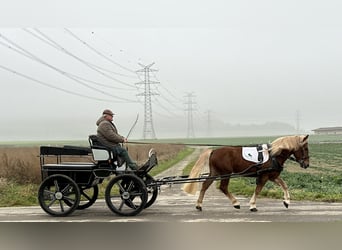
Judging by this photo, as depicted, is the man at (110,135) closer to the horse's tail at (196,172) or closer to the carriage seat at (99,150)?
the carriage seat at (99,150)

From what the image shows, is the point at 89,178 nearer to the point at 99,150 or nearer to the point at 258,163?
the point at 99,150

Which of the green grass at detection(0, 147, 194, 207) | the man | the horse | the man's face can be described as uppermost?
the man's face

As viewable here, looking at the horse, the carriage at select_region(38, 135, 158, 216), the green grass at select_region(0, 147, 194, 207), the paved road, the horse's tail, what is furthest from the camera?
the green grass at select_region(0, 147, 194, 207)

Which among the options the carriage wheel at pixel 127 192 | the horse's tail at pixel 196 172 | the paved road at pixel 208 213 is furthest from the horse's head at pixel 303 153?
the carriage wheel at pixel 127 192

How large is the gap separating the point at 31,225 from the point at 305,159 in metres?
5.92

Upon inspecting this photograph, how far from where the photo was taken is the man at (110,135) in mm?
8453

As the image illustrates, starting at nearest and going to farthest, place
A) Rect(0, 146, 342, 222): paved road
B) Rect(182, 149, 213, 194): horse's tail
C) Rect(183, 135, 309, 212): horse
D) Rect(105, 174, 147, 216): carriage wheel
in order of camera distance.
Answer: Rect(0, 146, 342, 222): paved road
Rect(105, 174, 147, 216): carriage wheel
Rect(183, 135, 309, 212): horse
Rect(182, 149, 213, 194): horse's tail

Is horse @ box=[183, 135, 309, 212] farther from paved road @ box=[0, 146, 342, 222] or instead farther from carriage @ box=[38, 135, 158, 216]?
carriage @ box=[38, 135, 158, 216]

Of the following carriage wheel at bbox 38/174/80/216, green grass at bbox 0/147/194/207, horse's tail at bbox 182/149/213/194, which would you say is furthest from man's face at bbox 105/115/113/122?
green grass at bbox 0/147/194/207

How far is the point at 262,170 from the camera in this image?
8836mm

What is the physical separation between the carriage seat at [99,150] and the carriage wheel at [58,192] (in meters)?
0.76

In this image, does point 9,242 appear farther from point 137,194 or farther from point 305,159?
point 305,159

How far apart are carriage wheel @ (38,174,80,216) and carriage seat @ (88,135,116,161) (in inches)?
29.9

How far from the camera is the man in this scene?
8453 mm
